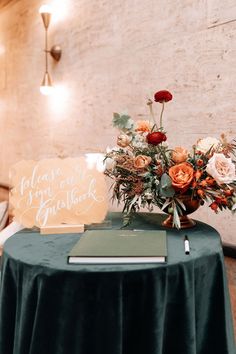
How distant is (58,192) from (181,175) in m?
0.56

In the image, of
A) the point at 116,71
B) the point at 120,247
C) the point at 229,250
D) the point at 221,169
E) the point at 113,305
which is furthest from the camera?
the point at 116,71

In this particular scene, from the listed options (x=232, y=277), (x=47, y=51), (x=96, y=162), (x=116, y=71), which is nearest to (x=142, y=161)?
(x=96, y=162)

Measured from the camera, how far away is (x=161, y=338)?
1274mm

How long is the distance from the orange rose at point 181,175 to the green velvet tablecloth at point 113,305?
229mm

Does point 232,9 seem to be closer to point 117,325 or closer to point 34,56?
point 117,325

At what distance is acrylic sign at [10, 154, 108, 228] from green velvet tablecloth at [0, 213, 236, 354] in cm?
25

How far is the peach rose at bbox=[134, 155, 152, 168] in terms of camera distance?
5.19ft

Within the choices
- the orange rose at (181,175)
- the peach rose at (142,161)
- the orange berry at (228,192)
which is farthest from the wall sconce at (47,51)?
the orange berry at (228,192)

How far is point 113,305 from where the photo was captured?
48.2 inches

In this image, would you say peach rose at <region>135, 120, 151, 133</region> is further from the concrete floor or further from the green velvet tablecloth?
the concrete floor

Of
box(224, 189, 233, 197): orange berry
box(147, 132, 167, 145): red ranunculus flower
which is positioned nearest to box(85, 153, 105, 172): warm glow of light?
box(147, 132, 167, 145): red ranunculus flower

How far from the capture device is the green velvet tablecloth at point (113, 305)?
123 centimetres

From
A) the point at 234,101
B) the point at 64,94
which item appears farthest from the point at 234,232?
the point at 64,94

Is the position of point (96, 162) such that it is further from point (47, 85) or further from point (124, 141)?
point (47, 85)
